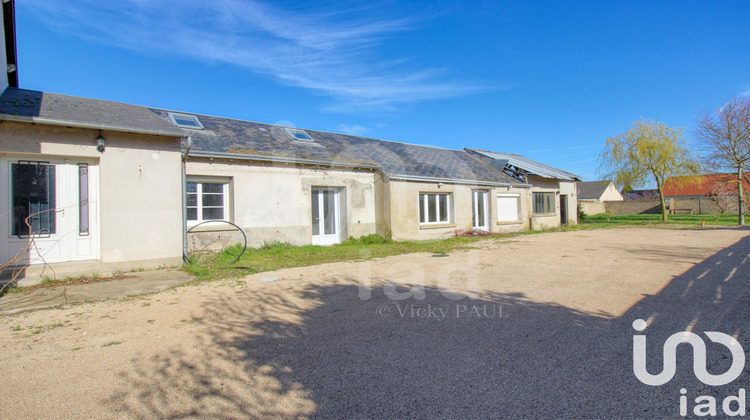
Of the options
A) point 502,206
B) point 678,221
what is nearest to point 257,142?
point 502,206

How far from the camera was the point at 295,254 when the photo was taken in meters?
10.4

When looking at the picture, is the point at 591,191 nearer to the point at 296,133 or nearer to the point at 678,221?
the point at 678,221

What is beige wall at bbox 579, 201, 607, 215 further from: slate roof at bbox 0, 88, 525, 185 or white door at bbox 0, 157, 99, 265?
white door at bbox 0, 157, 99, 265

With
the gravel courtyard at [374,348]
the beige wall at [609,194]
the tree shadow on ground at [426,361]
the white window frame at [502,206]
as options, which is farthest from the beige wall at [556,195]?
the beige wall at [609,194]

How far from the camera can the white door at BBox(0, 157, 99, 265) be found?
6.91 meters

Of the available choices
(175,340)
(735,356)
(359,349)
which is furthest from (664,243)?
(175,340)

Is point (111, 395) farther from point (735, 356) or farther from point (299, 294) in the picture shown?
point (735, 356)

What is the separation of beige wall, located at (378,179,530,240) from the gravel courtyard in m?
6.67

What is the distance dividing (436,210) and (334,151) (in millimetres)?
4732

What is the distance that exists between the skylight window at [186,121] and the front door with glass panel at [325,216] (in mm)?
4344

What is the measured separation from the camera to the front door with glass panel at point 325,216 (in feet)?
41.3

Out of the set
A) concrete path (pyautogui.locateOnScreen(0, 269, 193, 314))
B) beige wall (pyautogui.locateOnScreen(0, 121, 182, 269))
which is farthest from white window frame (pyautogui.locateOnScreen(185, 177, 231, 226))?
concrete path (pyautogui.locateOnScreen(0, 269, 193, 314))

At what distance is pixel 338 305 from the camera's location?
5.25 meters

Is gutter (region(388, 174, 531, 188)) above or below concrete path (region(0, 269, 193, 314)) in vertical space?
→ above
